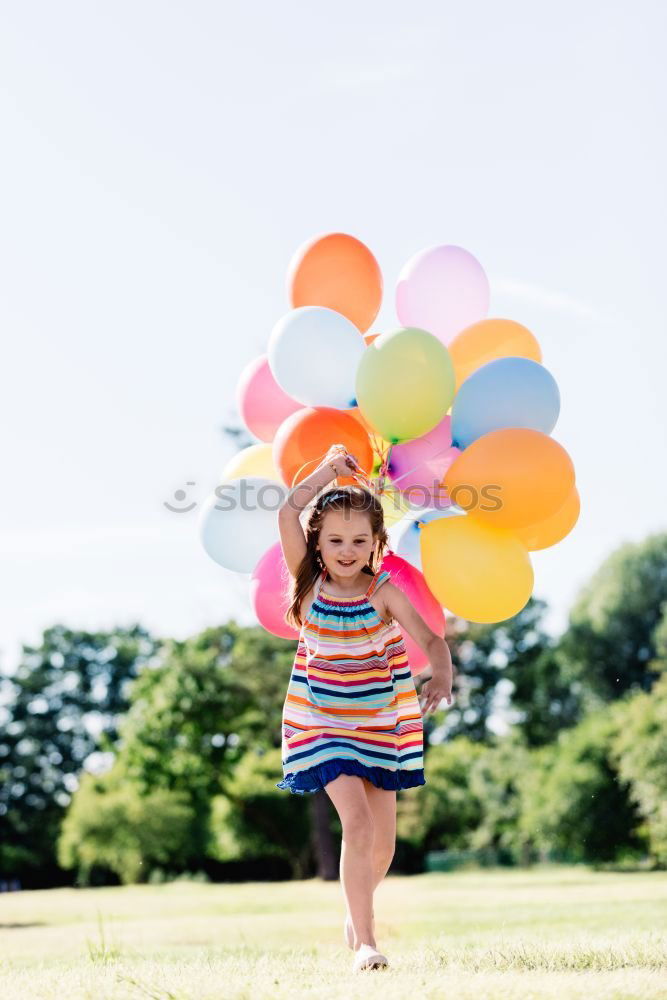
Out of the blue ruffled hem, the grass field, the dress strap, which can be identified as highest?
the dress strap

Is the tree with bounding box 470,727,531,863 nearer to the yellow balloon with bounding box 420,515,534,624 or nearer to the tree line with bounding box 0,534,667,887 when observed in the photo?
the tree line with bounding box 0,534,667,887

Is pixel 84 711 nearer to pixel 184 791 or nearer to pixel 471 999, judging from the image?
pixel 184 791

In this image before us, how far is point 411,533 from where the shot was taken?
4945mm

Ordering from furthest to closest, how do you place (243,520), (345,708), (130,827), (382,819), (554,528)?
(130,827) < (243,520) < (554,528) < (382,819) < (345,708)

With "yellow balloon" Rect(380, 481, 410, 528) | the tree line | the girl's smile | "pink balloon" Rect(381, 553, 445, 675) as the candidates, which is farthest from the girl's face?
the tree line

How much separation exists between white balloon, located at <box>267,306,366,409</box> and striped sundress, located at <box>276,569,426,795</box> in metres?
1.29

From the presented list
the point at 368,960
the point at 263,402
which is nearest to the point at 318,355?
the point at 263,402

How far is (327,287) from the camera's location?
5.05 metres

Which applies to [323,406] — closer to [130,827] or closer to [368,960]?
[368,960]

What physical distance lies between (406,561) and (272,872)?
19458mm

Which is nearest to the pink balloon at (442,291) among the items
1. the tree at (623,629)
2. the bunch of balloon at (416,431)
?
the bunch of balloon at (416,431)

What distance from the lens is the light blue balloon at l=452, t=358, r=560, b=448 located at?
4508mm

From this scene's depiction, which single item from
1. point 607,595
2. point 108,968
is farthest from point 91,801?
point 108,968

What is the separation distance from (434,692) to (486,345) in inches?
78.1
